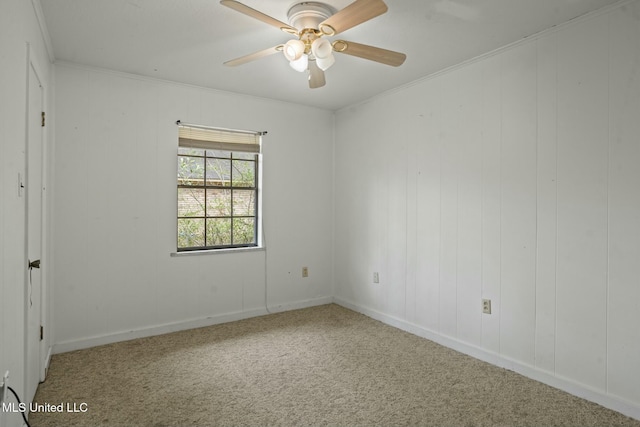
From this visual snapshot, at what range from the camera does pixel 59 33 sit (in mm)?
2596

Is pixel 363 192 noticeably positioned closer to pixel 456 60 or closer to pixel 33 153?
pixel 456 60

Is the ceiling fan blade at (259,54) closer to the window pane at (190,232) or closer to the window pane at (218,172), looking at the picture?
the window pane at (218,172)

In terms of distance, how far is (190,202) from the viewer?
3.78m

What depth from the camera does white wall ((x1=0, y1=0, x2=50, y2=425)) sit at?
1.54m

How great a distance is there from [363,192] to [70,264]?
9.29ft

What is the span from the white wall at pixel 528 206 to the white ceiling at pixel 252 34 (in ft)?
0.88

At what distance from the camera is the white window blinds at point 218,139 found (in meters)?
3.69

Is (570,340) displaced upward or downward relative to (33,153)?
downward

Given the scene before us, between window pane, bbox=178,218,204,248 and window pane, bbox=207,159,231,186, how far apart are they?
43 centimetres

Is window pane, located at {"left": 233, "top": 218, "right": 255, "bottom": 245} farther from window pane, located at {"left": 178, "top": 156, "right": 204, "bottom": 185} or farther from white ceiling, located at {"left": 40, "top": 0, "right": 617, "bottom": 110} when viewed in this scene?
white ceiling, located at {"left": 40, "top": 0, "right": 617, "bottom": 110}

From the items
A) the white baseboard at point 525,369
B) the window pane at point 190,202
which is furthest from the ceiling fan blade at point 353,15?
the white baseboard at point 525,369

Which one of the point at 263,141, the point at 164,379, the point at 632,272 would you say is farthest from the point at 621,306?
the point at 263,141

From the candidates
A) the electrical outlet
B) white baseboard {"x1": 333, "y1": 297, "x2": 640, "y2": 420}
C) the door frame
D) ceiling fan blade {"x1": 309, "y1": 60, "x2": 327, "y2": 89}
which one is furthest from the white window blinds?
the electrical outlet

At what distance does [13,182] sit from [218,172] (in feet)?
7.51
